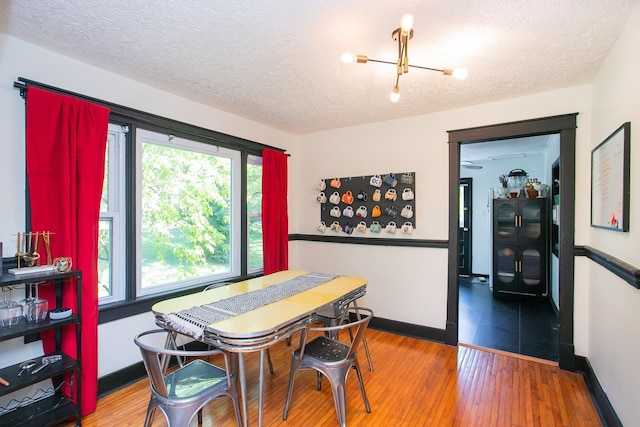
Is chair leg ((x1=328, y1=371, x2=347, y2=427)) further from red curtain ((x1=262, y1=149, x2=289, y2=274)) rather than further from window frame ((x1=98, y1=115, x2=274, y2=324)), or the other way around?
red curtain ((x1=262, y1=149, x2=289, y2=274))

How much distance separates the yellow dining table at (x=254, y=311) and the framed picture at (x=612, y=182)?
5.54 feet

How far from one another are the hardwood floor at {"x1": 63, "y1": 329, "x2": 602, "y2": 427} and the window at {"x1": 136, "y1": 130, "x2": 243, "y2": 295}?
92cm

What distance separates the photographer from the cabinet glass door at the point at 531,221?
4711 mm

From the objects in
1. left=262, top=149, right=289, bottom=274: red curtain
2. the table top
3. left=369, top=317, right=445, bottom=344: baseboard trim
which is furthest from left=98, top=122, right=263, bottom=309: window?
left=369, top=317, right=445, bottom=344: baseboard trim

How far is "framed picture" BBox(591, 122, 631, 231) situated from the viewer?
Result: 5.78 feet

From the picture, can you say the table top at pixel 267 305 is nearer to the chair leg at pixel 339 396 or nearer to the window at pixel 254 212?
the chair leg at pixel 339 396

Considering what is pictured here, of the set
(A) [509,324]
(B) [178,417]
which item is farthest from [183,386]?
(A) [509,324]

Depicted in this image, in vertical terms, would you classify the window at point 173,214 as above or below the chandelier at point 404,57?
below

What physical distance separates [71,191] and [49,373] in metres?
1.11

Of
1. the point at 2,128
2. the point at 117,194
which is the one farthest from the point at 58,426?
the point at 2,128

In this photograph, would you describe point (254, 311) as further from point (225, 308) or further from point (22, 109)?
point (22, 109)

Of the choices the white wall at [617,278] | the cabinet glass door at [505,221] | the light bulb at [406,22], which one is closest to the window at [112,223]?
the light bulb at [406,22]

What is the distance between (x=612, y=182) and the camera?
1.99 meters

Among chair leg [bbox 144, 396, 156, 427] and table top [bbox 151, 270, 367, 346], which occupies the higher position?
table top [bbox 151, 270, 367, 346]
